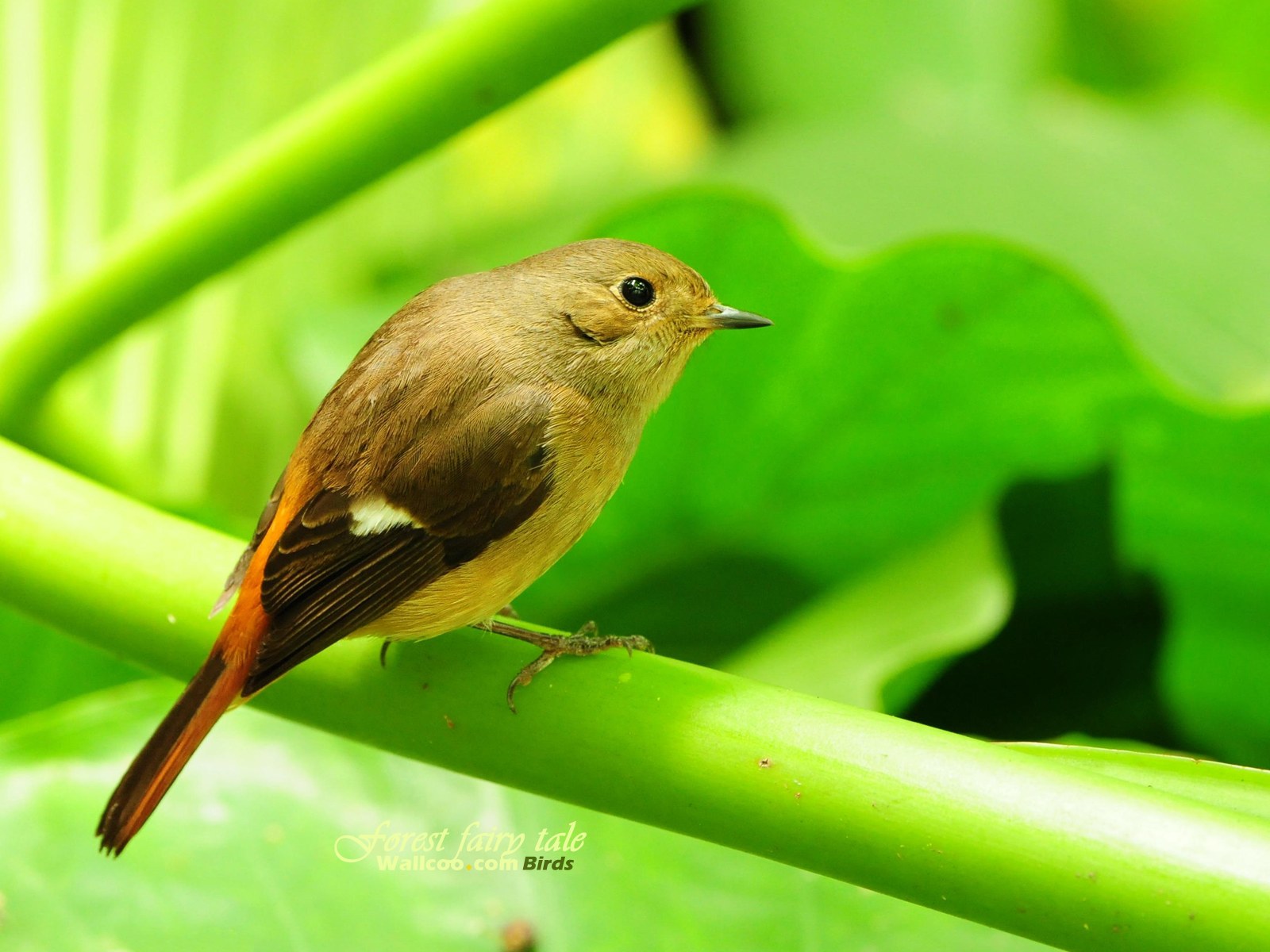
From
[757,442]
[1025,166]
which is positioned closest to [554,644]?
[757,442]

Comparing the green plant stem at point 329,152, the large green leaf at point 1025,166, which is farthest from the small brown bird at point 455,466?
the large green leaf at point 1025,166

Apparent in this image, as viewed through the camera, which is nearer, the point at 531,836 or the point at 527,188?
the point at 531,836

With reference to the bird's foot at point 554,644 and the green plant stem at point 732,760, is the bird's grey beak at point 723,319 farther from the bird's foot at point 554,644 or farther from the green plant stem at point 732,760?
the green plant stem at point 732,760

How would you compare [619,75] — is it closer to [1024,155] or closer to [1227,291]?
[1024,155]

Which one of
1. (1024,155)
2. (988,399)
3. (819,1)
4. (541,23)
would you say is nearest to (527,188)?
(819,1)

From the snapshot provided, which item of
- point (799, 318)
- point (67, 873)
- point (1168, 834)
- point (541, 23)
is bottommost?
point (67, 873)

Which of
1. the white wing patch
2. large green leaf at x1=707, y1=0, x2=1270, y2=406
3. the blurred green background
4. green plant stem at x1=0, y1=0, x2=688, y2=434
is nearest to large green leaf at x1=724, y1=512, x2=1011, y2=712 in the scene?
the blurred green background
